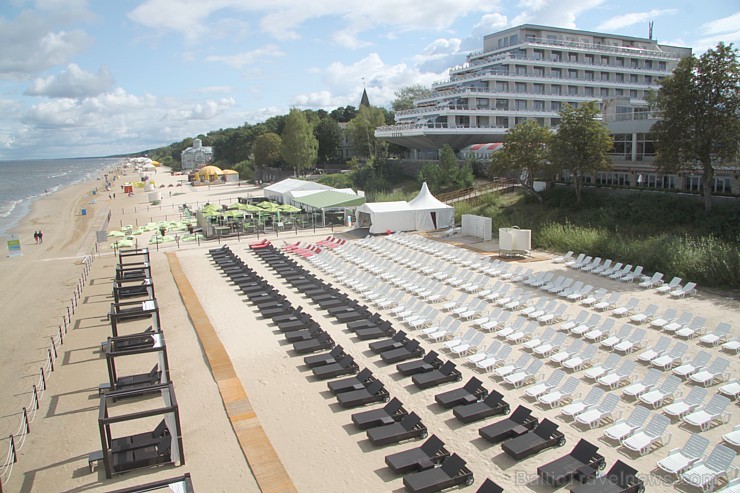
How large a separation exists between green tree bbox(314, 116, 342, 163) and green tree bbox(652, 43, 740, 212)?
2437 inches

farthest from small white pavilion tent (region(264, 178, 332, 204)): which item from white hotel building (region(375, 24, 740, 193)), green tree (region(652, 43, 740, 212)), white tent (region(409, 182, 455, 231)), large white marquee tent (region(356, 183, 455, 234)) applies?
green tree (region(652, 43, 740, 212))

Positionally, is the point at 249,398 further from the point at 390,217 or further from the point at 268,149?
the point at 268,149

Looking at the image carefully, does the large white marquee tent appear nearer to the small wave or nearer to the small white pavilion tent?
the small white pavilion tent

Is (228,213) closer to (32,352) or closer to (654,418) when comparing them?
(32,352)

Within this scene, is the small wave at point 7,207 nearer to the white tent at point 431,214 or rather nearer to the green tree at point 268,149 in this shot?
the green tree at point 268,149

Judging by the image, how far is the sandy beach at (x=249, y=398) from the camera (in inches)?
365

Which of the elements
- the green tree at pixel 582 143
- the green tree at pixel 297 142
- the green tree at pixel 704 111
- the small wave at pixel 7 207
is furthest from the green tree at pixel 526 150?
the small wave at pixel 7 207

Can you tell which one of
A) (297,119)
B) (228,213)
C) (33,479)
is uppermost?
(297,119)

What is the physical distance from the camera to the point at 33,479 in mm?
9578

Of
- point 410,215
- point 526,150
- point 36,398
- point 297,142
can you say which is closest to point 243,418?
point 36,398

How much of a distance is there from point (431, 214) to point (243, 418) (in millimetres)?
23863

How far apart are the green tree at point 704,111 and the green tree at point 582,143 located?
4.54 m

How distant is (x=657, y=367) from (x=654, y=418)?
3.40m

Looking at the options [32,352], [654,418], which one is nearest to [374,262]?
[32,352]
